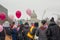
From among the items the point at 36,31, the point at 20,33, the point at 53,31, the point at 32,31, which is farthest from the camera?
the point at 20,33

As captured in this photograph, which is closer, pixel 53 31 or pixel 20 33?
pixel 53 31

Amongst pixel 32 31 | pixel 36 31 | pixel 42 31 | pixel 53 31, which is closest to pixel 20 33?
pixel 32 31

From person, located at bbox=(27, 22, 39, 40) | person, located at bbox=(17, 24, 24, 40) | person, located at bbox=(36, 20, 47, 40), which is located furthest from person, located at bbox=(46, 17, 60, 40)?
person, located at bbox=(17, 24, 24, 40)

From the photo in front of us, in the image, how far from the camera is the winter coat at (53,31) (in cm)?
1471

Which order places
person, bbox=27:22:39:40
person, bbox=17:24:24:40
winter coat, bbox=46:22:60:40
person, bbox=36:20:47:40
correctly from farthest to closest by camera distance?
1. person, bbox=17:24:24:40
2. person, bbox=27:22:39:40
3. person, bbox=36:20:47:40
4. winter coat, bbox=46:22:60:40

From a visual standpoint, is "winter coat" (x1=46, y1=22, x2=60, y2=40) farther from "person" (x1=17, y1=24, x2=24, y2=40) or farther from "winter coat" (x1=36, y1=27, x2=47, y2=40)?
"person" (x1=17, y1=24, x2=24, y2=40)

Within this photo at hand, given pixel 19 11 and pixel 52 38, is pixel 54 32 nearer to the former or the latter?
pixel 52 38

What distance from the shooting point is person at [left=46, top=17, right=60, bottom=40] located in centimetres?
1471

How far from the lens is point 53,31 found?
14773 mm

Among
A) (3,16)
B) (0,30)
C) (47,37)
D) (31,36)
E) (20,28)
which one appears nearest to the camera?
(0,30)

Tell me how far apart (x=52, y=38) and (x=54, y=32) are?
0.33m

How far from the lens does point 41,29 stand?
15812mm

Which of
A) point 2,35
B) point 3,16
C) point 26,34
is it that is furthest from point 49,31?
point 3,16

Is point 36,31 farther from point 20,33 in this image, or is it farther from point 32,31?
point 20,33
